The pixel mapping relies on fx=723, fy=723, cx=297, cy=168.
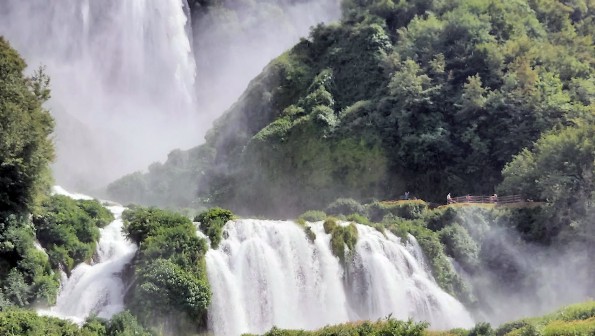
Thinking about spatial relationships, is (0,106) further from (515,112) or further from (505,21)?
(505,21)

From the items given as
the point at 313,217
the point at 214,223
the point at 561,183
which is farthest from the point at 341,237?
the point at 561,183

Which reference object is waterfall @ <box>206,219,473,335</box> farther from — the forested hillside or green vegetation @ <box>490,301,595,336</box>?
the forested hillside

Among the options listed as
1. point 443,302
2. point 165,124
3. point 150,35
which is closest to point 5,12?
point 150,35

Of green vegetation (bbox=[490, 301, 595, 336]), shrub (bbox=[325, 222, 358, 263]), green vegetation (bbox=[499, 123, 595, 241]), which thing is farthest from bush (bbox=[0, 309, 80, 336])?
green vegetation (bbox=[499, 123, 595, 241])

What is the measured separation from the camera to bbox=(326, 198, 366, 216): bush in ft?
131

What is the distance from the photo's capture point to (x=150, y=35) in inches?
2744

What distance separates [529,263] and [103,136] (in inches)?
1692

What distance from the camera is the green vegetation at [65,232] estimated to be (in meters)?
29.8

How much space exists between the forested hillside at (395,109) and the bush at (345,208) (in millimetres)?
5230

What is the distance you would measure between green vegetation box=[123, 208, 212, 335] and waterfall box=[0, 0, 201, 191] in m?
37.2

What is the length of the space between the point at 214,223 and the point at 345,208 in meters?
10.5

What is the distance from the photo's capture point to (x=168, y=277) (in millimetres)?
27578

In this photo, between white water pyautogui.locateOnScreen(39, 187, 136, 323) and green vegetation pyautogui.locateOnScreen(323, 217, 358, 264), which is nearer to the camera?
white water pyautogui.locateOnScreen(39, 187, 136, 323)

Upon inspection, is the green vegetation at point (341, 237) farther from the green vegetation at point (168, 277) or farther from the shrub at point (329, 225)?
the green vegetation at point (168, 277)
